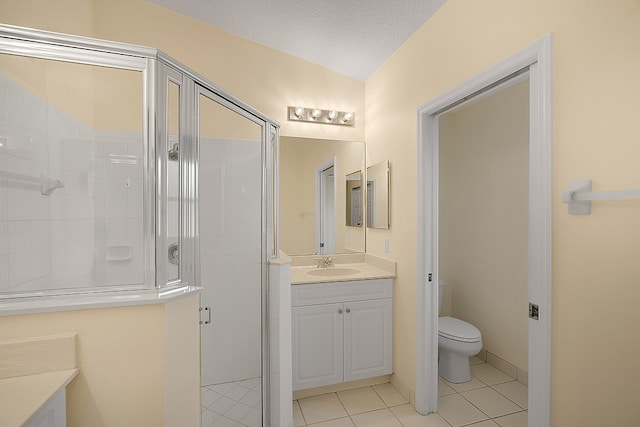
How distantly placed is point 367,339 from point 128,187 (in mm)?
1893

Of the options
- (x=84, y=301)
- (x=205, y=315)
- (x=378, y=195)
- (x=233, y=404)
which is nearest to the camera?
(x=84, y=301)

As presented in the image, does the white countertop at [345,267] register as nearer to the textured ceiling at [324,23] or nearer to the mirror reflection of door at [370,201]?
the mirror reflection of door at [370,201]

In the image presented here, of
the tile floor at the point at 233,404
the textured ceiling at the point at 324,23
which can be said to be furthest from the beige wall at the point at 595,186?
the tile floor at the point at 233,404

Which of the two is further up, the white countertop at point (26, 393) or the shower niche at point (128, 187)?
the shower niche at point (128, 187)

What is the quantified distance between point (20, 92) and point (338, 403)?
2513mm

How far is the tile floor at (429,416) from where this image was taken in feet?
6.18

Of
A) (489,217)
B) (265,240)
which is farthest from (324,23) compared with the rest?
(489,217)

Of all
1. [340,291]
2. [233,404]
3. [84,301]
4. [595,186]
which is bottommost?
[233,404]

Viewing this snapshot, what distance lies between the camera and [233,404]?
1.58 meters

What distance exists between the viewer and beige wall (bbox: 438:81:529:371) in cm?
239

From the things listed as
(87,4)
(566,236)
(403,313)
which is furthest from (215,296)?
(87,4)

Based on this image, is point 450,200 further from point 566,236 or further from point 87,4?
point 87,4

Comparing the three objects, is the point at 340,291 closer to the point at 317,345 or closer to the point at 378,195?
the point at 317,345

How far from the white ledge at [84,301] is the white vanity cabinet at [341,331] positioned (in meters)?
1.10
